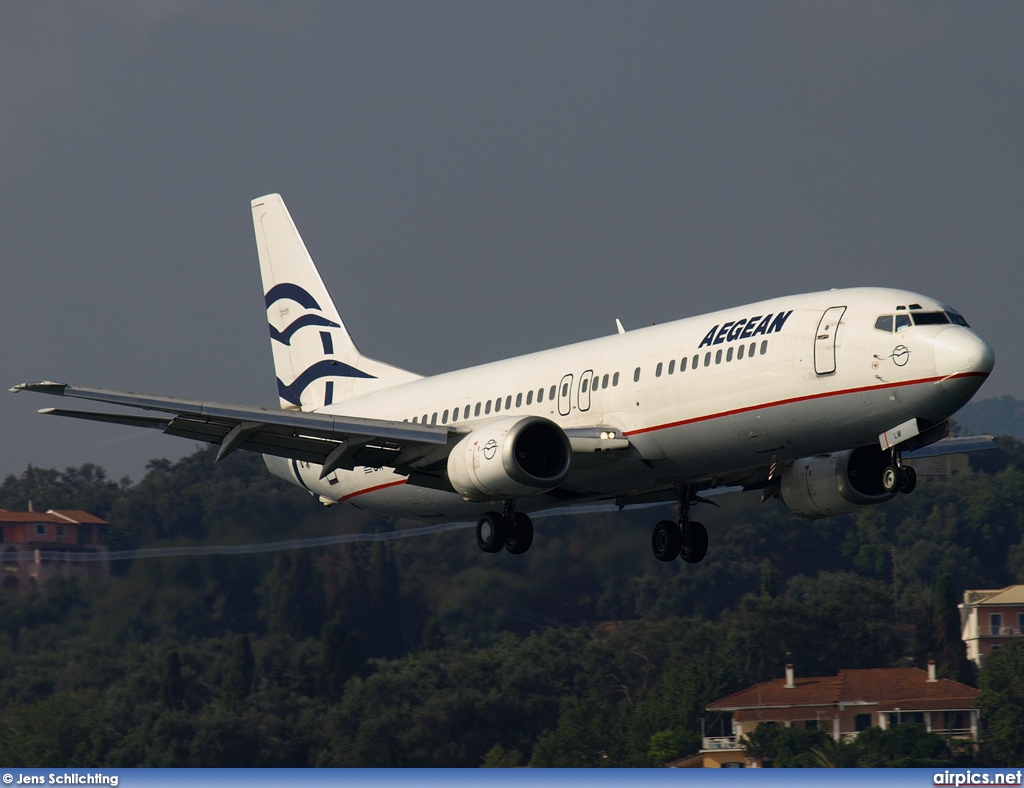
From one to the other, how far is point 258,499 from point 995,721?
169ft

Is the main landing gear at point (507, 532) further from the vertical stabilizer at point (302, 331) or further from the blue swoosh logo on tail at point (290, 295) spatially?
the blue swoosh logo on tail at point (290, 295)

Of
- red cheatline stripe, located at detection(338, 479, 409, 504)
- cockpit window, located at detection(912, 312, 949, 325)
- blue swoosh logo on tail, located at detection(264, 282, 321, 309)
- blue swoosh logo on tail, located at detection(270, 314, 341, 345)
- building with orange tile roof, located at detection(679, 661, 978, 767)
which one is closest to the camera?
cockpit window, located at detection(912, 312, 949, 325)

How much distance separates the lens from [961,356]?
2903cm

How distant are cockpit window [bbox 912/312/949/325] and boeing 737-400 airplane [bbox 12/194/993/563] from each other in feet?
0.13

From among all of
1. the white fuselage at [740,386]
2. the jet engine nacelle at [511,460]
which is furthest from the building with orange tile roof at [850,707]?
the jet engine nacelle at [511,460]

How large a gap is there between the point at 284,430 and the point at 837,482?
38.3 ft

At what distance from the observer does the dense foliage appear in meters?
63.2

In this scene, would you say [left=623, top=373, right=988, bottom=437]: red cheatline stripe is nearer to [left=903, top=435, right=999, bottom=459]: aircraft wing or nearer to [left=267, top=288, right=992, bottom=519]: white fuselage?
[left=267, top=288, right=992, bottom=519]: white fuselage

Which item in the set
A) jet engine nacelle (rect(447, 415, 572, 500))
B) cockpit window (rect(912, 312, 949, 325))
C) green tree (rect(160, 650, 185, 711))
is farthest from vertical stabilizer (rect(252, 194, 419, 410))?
green tree (rect(160, 650, 185, 711))

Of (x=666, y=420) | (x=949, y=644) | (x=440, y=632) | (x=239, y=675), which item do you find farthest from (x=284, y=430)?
(x=949, y=644)

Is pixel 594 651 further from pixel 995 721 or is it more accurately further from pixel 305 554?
pixel 305 554

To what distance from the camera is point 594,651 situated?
9950 centimetres

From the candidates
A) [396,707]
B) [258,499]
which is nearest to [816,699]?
[396,707]

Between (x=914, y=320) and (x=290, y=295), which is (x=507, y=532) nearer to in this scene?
(x=914, y=320)
